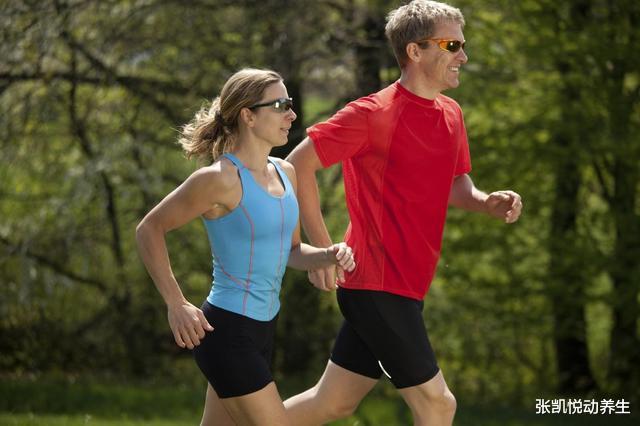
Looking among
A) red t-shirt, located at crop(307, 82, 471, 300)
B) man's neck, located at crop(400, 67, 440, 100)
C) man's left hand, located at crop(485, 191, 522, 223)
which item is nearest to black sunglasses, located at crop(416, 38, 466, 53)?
man's neck, located at crop(400, 67, 440, 100)

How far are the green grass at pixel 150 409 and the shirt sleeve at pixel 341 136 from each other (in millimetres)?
3349

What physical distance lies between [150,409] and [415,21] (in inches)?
192

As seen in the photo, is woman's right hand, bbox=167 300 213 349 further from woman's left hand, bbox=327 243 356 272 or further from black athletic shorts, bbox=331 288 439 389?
black athletic shorts, bbox=331 288 439 389

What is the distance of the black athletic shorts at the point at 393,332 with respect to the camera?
4.16 meters

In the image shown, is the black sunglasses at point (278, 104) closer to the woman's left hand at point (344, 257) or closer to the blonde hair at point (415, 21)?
the woman's left hand at point (344, 257)

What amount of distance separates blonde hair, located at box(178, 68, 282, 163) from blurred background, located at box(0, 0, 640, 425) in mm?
5827

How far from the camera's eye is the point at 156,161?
11.0m

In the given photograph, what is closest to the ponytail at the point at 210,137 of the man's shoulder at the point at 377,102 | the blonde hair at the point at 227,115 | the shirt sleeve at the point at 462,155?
the blonde hair at the point at 227,115

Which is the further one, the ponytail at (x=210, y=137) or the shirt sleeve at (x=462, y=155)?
the shirt sleeve at (x=462, y=155)

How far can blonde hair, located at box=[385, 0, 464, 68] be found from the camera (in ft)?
14.4

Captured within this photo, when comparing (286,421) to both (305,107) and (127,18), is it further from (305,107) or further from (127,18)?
(305,107)

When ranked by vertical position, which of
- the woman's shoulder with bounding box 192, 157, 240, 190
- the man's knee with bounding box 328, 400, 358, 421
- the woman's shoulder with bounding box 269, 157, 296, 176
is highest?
the woman's shoulder with bounding box 192, 157, 240, 190

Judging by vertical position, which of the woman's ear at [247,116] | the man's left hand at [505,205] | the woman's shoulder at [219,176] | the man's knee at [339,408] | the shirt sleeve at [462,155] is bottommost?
the man's knee at [339,408]

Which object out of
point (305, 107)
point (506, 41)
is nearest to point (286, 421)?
point (506, 41)
